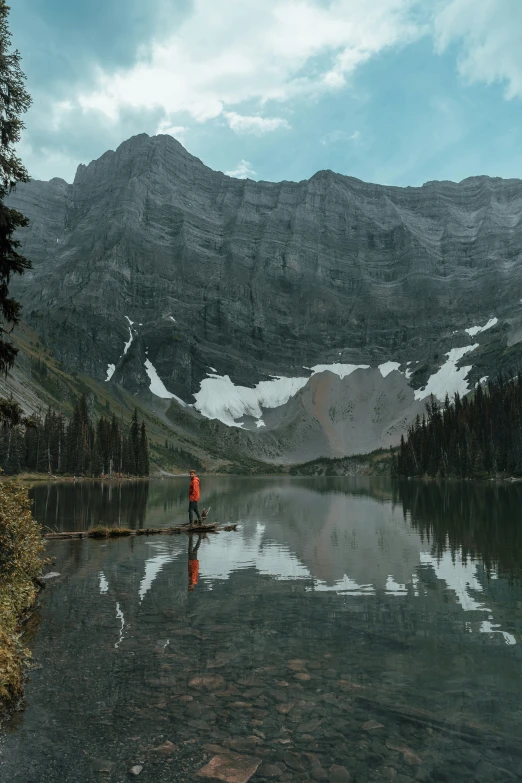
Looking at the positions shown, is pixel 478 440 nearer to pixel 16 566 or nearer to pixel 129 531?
pixel 129 531

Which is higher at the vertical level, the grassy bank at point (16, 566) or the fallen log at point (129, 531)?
the grassy bank at point (16, 566)

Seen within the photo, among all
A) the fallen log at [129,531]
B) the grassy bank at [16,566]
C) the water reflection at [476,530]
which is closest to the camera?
the grassy bank at [16,566]

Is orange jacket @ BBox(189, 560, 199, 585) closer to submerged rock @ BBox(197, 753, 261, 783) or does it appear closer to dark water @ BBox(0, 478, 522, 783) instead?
dark water @ BBox(0, 478, 522, 783)

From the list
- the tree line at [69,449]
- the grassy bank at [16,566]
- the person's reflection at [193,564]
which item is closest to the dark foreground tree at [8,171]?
the grassy bank at [16,566]

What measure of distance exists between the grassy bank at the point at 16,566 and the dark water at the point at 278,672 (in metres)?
0.69

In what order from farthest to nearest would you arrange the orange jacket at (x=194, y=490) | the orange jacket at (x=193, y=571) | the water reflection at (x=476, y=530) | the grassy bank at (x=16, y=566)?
the orange jacket at (x=194, y=490) < the water reflection at (x=476, y=530) < the orange jacket at (x=193, y=571) < the grassy bank at (x=16, y=566)

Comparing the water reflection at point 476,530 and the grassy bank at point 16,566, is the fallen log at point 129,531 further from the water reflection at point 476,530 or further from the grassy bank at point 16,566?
the water reflection at point 476,530

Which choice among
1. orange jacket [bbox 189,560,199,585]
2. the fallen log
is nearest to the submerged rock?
orange jacket [bbox 189,560,199,585]

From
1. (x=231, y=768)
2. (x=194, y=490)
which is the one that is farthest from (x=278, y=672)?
(x=194, y=490)

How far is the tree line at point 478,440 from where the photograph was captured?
13150 centimetres

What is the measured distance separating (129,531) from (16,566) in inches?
756

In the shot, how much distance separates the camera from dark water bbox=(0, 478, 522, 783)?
27.9 feet

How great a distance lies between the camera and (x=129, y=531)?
36.1m

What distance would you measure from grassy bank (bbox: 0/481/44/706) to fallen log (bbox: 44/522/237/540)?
13.9 metres
